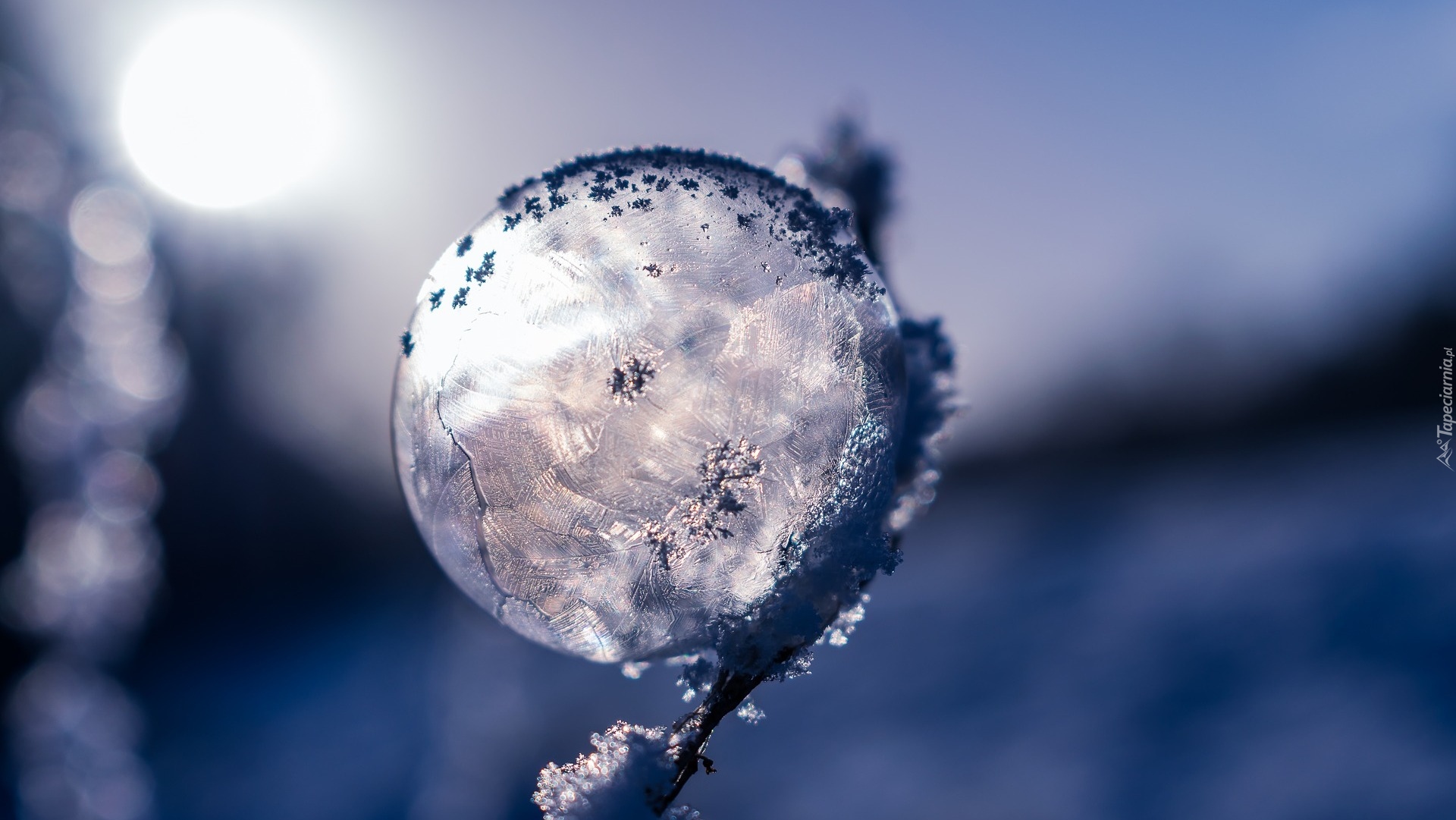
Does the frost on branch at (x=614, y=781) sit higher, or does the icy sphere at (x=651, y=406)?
the icy sphere at (x=651, y=406)

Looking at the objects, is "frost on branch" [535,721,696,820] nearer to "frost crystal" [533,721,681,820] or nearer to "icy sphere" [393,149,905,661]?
"frost crystal" [533,721,681,820]

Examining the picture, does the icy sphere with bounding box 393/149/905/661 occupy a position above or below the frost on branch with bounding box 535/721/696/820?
above

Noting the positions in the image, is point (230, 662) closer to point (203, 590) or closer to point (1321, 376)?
point (203, 590)

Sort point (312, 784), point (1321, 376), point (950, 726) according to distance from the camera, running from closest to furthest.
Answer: point (950, 726) → point (312, 784) → point (1321, 376)

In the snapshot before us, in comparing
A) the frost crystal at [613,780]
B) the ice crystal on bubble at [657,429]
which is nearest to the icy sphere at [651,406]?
the ice crystal on bubble at [657,429]

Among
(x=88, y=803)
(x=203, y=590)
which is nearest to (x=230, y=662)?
(x=203, y=590)

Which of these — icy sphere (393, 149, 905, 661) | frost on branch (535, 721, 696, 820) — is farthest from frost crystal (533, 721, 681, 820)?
icy sphere (393, 149, 905, 661)

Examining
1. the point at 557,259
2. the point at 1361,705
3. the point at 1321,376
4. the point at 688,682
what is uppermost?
the point at 1321,376

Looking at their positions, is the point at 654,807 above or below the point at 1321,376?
below

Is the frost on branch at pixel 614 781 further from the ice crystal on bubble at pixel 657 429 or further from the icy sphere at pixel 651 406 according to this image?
the icy sphere at pixel 651 406
